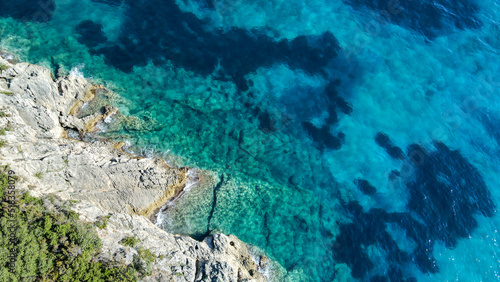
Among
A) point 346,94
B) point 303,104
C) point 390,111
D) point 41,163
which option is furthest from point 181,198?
point 390,111

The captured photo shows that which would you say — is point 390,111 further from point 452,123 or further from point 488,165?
point 488,165

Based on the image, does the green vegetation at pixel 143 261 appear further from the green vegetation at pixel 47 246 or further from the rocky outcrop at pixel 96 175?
the rocky outcrop at pixel 96 175

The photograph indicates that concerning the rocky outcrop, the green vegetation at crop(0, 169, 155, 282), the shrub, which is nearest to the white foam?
the rocky outcrop

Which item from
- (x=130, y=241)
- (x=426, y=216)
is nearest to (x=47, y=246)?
(x=130, y=241)

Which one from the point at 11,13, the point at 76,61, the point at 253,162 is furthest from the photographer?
the point at 11,13

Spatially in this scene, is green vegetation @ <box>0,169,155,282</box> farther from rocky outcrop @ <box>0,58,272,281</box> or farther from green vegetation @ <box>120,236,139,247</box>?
green vegetation @ <box>120,236,139,247</box>

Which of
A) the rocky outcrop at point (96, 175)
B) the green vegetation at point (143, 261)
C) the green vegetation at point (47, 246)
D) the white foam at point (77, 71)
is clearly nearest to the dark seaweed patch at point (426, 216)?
the rocky outcrop at point (96, 175)
